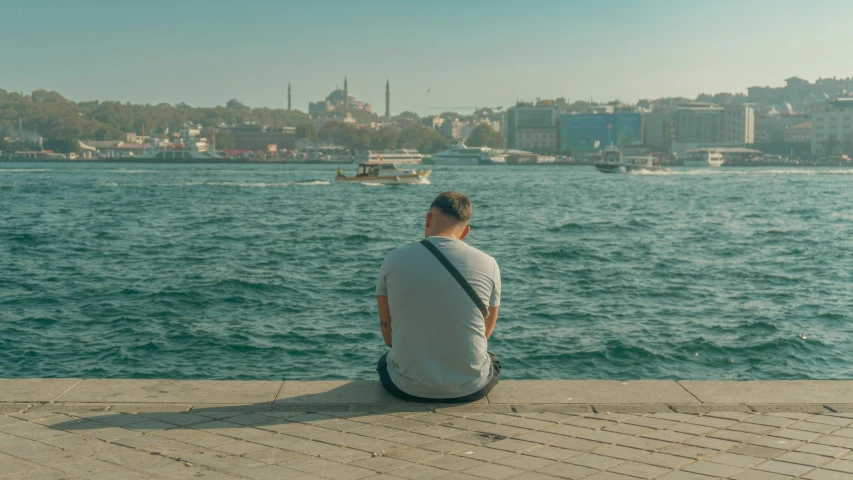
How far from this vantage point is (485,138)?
159875 millimetres

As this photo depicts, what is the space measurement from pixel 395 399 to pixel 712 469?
140cm

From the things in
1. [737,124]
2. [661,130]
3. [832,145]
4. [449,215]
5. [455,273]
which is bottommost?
[455,273]

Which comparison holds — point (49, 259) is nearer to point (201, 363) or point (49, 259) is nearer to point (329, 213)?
point (201, 363)

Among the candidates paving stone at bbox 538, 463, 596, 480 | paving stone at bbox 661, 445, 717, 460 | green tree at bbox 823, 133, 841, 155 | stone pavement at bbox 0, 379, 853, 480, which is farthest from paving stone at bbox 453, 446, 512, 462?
green tree at bbox 823, 133, 841, 155

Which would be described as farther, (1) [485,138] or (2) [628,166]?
(1) [485,138]

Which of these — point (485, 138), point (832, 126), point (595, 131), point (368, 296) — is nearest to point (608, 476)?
point (368, 296)

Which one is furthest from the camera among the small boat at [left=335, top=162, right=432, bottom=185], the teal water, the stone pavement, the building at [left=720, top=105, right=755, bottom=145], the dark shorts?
the building at [left=720, top=105, right=755, bottom=145]

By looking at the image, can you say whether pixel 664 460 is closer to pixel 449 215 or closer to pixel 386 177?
pixel 449 215

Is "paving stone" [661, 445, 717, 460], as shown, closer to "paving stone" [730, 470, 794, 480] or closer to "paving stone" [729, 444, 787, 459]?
"paving stone" [729, 444, 787, 459]

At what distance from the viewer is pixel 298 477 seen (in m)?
3.23

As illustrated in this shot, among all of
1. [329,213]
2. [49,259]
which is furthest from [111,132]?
[49,259]

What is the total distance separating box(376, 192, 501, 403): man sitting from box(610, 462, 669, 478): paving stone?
2.94 feet

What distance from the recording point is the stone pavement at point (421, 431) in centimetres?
330

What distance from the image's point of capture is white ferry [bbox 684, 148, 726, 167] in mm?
114000
